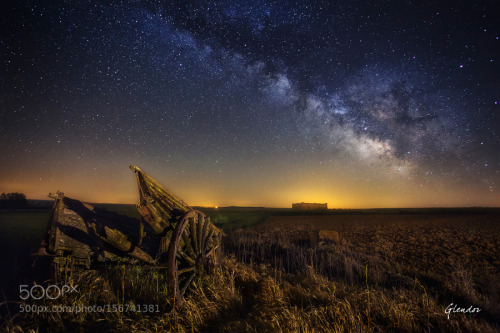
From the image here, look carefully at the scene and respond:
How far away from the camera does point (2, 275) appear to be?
785 centimetres

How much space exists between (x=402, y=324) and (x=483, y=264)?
374 inches

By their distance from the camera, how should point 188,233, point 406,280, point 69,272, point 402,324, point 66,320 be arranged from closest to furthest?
point 402,324 < point 66,320 < point 69,272 < point 188,233 < point 406,280

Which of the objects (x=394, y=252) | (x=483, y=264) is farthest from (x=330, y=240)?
(x=483, y=264)

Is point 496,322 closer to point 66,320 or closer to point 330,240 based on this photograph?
point 66,320

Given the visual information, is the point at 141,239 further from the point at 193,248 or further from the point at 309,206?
the point at 309,206

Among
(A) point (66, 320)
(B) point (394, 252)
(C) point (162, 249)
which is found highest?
(C) point (162, 249)
